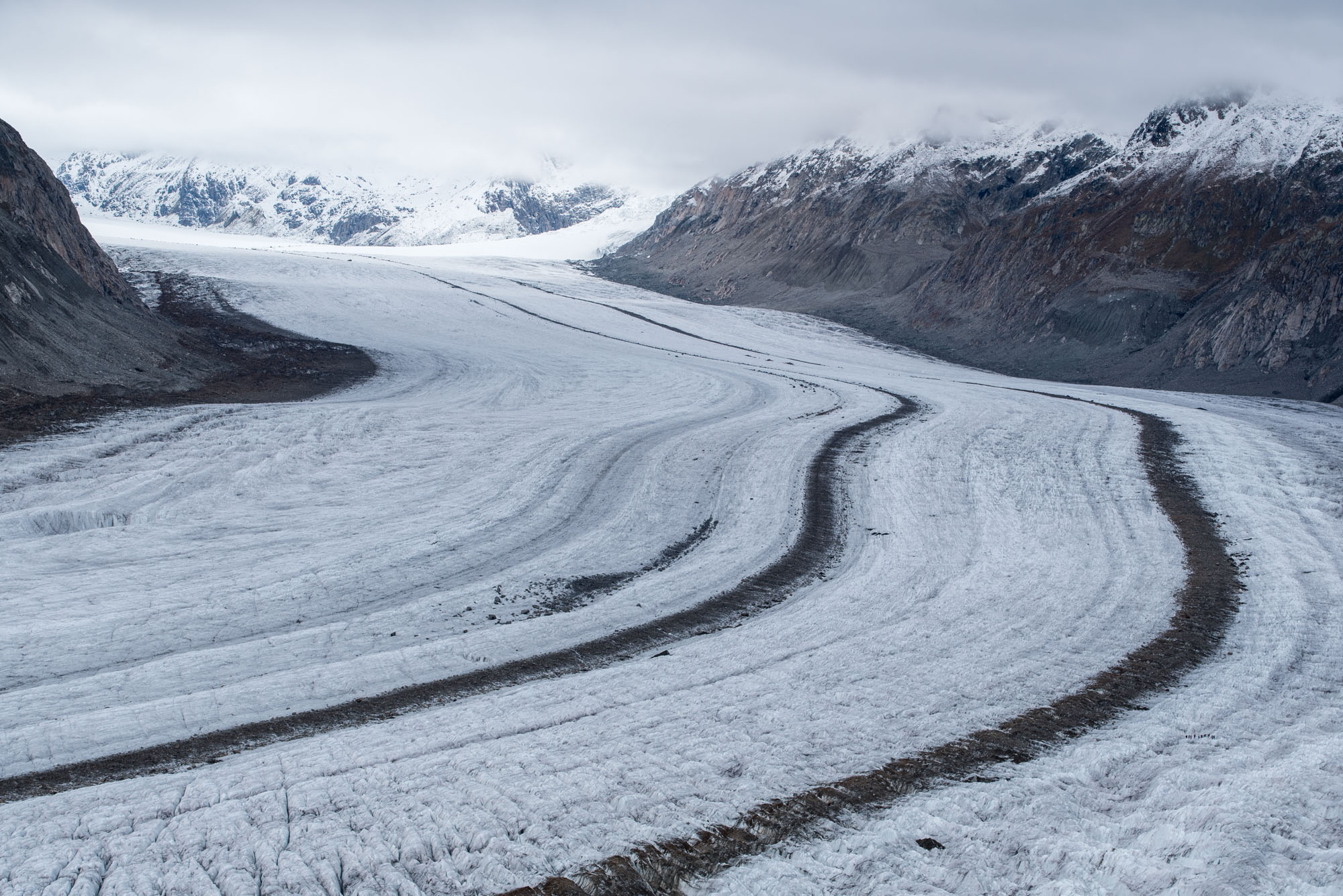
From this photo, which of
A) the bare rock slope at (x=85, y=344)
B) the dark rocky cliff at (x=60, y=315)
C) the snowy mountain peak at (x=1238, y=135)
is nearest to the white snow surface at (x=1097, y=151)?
the snowy mountain peak at (x=1238, y=135)

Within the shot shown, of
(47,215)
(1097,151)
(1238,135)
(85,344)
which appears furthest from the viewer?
(1097,151)

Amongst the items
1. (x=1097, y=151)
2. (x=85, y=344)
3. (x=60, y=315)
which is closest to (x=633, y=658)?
(x=85, y=344)

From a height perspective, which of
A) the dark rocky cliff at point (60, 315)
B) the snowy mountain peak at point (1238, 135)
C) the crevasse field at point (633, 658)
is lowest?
the crevasse field at point (633, 658)

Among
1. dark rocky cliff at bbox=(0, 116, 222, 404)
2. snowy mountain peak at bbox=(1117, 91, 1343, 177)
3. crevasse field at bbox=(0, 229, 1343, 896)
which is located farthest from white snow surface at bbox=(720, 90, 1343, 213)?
dark rocky cliff at bbox=(0, 116, 222, 404)

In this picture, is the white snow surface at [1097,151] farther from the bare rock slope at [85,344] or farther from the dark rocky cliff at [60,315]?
the dark rocky cliff at [60,315]

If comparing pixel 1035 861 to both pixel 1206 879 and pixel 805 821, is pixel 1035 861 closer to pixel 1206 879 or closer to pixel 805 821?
pixel 1206 879

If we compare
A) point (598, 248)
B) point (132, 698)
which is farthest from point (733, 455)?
point (598, 248)

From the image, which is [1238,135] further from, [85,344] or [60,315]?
[60,315]
